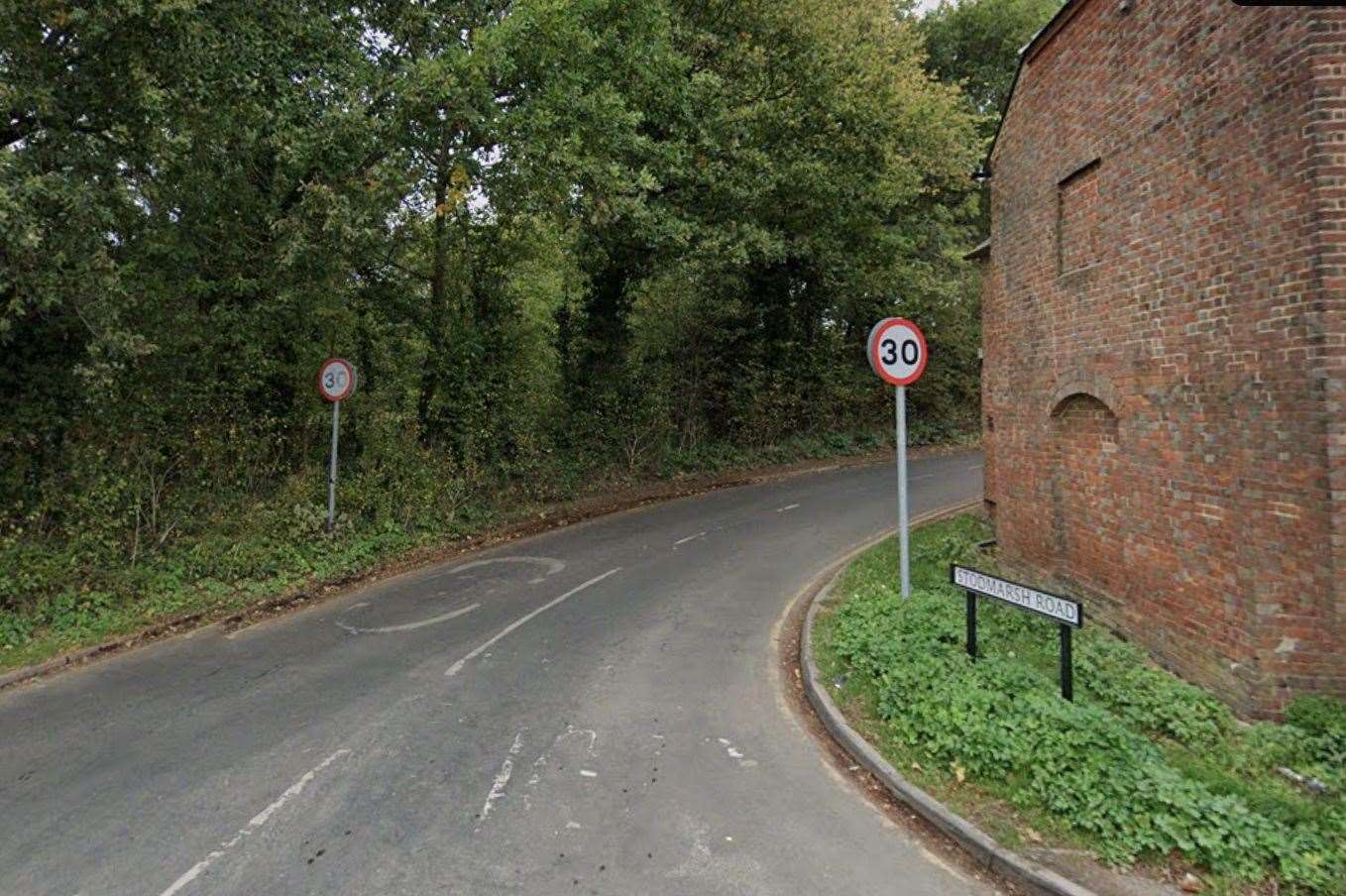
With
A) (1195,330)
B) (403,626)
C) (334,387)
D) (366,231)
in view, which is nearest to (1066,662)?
(1195,330)

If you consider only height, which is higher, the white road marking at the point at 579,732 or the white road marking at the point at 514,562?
the white road marking at the point at 514,562

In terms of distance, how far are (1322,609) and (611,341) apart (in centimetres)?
1532

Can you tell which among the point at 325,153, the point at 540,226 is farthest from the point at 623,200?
the point at 325,153

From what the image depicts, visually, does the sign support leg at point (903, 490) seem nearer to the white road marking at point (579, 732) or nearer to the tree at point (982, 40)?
the white road marking at point (579, 732)

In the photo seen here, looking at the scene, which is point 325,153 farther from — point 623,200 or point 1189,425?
point 1189,425

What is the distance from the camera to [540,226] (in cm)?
1323

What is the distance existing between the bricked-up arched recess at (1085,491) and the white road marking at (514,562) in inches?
274

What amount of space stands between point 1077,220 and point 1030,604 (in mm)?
5042

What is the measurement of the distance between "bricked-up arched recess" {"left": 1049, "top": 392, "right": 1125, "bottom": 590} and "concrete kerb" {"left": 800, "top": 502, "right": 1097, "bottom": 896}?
12.0 ft

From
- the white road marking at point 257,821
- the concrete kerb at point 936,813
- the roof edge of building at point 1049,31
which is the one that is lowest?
the concrete kerb at point 936,813

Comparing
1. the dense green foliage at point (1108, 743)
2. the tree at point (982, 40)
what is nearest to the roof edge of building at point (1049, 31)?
the dense green foliage at point (1108, 743)

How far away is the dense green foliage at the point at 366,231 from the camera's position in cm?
762

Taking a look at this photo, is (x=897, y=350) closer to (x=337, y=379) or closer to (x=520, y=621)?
(x=520, y=621)

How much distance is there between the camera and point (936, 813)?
4.25 meters
